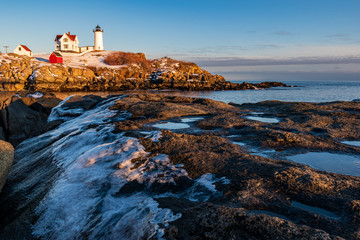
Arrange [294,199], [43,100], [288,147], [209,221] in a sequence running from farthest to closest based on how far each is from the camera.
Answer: [43,100] < [288,147] < [294,199] < [209,221]

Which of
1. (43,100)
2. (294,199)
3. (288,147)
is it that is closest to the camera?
(294,199)

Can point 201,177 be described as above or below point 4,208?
above

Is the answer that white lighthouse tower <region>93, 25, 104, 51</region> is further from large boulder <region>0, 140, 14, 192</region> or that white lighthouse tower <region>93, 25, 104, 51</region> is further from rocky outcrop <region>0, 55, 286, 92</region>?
large boulder <region>0, 140, 14, 192</region>

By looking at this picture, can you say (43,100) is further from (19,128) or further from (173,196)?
(173,196)

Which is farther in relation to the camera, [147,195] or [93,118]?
[93,118]

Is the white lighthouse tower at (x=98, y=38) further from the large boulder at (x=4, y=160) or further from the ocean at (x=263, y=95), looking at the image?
the large boulder at (x=4, y=160)

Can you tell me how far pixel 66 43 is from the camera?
90.1 m

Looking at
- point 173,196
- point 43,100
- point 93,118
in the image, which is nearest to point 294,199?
point 173,196

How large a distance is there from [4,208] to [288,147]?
6474 millimetres

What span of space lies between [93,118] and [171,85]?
55318 mm

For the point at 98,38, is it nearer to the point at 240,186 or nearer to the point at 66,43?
the point at 66,43

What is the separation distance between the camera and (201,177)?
4270mm

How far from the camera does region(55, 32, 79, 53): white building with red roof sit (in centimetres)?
9000

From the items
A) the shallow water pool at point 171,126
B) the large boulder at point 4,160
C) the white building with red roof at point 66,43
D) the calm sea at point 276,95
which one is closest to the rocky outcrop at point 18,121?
the shallow water pool at point 171,126
